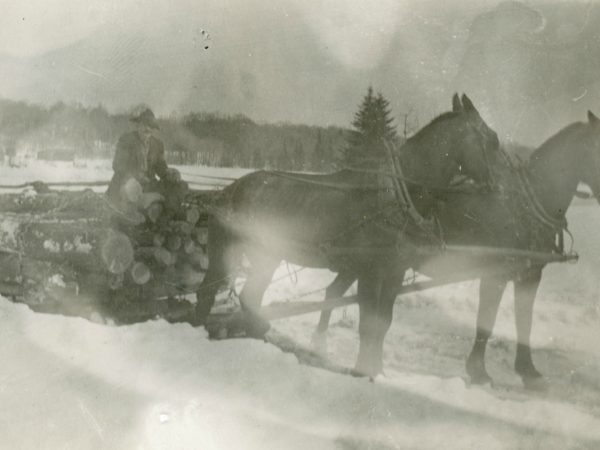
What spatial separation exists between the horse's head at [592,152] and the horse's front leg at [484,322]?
75 centimetres

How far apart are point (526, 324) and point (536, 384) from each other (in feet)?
1.10

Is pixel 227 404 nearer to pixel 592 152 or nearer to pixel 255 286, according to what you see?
pixel 255 286

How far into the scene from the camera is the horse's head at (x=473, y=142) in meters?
3.08

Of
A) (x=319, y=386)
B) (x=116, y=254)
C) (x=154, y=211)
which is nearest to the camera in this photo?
(x=319, y=386)

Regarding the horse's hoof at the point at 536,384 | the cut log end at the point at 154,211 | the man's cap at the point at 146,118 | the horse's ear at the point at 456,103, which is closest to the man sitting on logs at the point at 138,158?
the man's cap at the point at 146,118

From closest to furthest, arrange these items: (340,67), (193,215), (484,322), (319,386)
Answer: (319,386)
(484,322)
(340,67)
(193,215)

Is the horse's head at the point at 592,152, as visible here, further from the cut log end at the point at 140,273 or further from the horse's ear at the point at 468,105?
the cut log end at the point at 140,273

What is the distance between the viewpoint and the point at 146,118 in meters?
3.50

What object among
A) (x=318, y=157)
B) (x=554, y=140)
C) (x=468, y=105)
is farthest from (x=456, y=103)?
(x=318, y=157)

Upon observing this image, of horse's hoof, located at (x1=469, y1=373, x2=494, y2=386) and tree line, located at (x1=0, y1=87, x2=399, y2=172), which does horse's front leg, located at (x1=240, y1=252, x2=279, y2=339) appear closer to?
tree line, located at (x1=0, y1=87, x2=399, y2=172)

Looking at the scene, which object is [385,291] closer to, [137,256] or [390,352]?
[390,352]

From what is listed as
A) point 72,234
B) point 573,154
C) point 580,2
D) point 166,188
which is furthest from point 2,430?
point 580,2

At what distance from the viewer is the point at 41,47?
3727 millimetres

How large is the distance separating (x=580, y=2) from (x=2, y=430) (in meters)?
4.35
